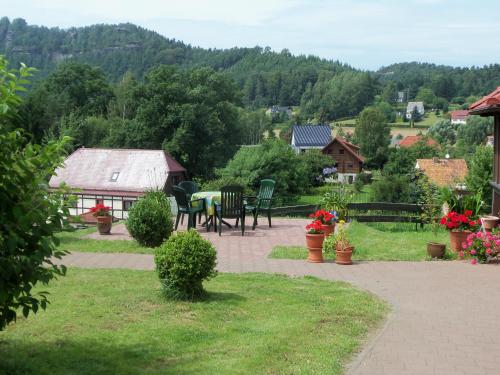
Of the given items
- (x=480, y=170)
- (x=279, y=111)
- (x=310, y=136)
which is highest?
(x=279, y=111)

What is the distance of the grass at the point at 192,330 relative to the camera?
4.93 metres

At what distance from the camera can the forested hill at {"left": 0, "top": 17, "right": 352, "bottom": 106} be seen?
14025 centimetres

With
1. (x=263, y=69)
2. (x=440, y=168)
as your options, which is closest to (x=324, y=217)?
(x=440, y=168)

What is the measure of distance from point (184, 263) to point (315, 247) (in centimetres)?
391

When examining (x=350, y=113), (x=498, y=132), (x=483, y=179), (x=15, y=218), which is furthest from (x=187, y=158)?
(x=350, y=113)

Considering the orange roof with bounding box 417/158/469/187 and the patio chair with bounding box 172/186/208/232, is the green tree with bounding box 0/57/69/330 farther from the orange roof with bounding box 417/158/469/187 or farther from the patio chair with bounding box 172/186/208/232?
the orange roof with bounding box 417/158/469/187

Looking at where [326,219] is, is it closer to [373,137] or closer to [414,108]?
[373,137]

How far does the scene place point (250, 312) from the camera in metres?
6.75

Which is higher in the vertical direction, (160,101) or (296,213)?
(160,101)

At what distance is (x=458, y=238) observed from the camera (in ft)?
36.6

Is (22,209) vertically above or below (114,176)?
above

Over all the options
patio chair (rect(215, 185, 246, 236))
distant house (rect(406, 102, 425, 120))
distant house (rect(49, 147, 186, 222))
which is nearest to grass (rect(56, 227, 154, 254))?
patio chair (rect(215, 185, 246, 236))

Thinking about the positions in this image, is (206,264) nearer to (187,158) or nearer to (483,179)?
(483,179)

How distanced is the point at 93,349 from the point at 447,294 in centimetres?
486
